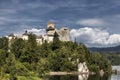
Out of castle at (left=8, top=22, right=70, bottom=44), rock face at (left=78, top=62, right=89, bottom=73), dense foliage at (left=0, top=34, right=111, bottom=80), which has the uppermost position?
castle at (left=8, top=22, right=70, bottom=44)

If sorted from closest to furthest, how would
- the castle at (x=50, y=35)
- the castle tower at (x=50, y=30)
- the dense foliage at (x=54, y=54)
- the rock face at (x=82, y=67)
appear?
1. the dense foliage at (x=54, y=54)
2. the rock face at (x=82, y=67)
3. the castle at (x=50, y=35)
4. the castle tower at (x=50, y=30)

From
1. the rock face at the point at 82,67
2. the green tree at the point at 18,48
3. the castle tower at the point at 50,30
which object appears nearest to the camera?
the green tree at the point at 18,48

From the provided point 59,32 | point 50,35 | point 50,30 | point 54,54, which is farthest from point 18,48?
point 50,30

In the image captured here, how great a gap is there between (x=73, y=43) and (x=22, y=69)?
92.1m

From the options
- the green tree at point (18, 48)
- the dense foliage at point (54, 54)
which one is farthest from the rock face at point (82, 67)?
the green tree at point (18, 48)

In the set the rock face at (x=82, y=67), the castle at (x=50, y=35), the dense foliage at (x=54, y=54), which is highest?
the castle at (x=50, y=35)

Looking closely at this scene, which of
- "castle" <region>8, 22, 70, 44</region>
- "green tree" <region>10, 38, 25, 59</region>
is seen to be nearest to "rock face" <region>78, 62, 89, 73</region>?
"castle" <region>8, 22, 70, 44</region>

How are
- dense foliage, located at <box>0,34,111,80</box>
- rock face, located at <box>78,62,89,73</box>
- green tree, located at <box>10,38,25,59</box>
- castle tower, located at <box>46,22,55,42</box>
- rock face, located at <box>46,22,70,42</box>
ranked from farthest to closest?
rock face, located at <box>46,22,70,42</box> → castle tower, located at <box>46,22,55,42</box> → rock face, located at <box>78,62,89,73</box> → green tree, located at <box>10,38,25,59</box> → dense foliage, located at <box>0,34,111,80</box>

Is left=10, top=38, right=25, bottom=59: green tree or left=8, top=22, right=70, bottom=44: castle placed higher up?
left=8, top=22, right=70, bottom=44: castle

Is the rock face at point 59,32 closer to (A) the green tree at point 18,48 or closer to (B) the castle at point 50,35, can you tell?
(B) the castle at point 50,35

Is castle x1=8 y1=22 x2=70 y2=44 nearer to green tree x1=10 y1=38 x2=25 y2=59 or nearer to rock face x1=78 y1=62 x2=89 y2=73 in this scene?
rock face x1=78 y1=62 x2=89 y2=73

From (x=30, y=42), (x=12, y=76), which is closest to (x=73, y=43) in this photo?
(x=30, y=42)

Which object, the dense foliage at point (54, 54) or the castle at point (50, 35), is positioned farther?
the castle at point (50, 35)

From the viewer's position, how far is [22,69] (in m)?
90.2
